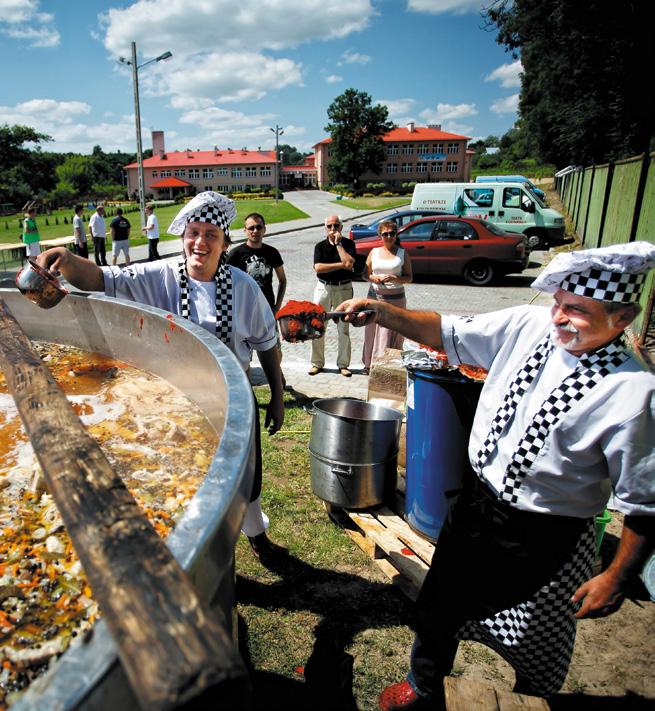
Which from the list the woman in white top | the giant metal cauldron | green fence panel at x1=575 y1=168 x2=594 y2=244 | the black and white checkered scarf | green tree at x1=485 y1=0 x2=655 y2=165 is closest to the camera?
the giant metal cauldron

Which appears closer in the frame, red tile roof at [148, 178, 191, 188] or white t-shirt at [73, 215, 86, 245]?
white t-shirt at [73, 215, 86, 245]

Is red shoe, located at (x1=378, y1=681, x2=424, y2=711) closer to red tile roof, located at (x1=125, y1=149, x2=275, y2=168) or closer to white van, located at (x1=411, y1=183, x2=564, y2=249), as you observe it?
white van, located at (x1=411, y1=183, x2=564, y2=249)

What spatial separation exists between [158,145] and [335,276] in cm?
10975

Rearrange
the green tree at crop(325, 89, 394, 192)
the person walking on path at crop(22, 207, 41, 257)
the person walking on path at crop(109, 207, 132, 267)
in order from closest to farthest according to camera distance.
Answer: the person walking on path at crop(22, 207, 41, 257) → the person walking on path at crop(109, 207, 132, 267) → the green tree at crop(325, 89, 394, 192)

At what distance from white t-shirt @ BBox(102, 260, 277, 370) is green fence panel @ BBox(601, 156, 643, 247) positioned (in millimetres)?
8565

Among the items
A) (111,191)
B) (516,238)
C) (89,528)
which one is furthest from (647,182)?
(111,191)

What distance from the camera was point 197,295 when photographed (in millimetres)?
2795

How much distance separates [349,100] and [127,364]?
9049 centimetres

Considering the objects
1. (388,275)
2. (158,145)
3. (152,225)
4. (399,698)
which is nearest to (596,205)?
(388,275)

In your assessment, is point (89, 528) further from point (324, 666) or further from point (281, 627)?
point (281, 627)

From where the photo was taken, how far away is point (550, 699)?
266 centimetres

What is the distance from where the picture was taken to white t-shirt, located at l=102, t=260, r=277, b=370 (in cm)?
279

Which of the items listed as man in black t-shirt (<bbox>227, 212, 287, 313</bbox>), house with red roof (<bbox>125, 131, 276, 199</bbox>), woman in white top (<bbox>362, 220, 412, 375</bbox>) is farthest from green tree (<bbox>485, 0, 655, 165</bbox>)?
house with red roof (<bbox>125, 131, 276, 199</bbox>)

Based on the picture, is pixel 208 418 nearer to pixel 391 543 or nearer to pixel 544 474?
pixel 544 474
